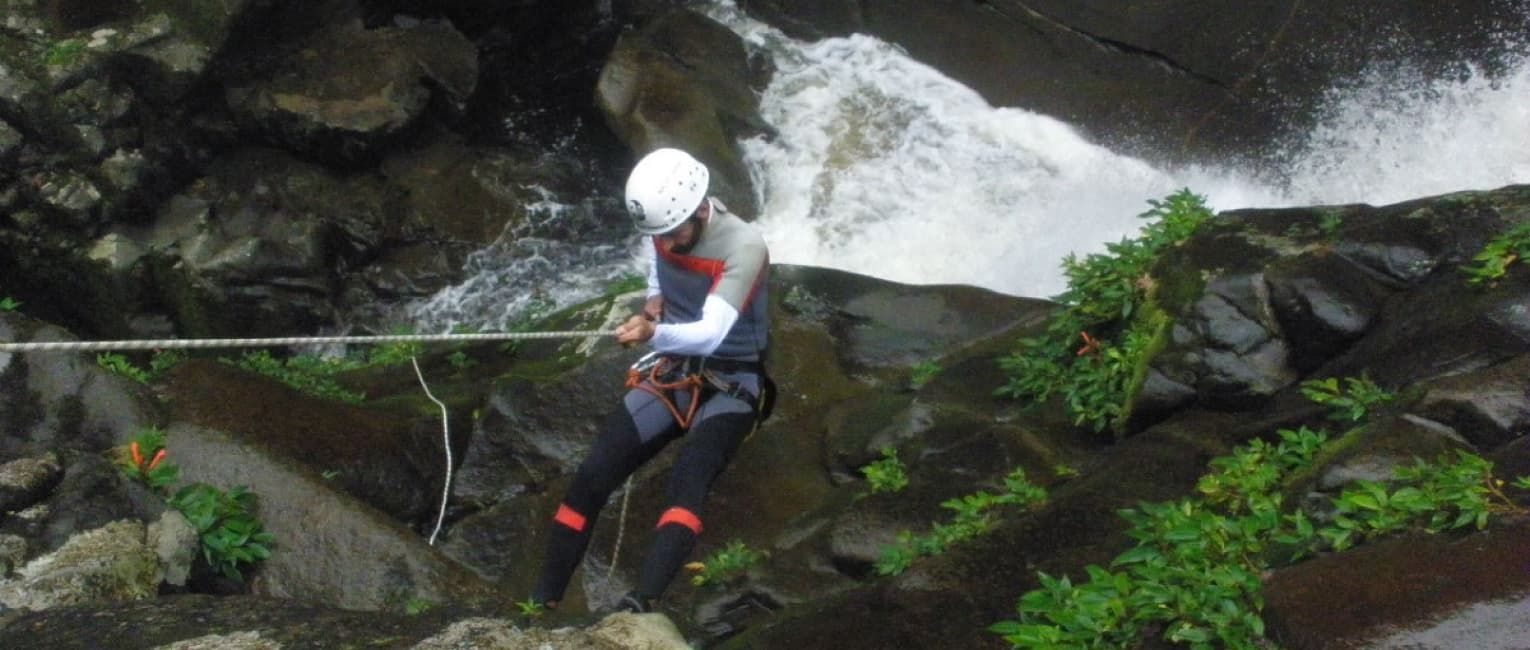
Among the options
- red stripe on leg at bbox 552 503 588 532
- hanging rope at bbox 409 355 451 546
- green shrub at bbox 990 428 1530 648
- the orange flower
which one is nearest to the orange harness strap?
red stripe on leg at bbox 552 503 588 532

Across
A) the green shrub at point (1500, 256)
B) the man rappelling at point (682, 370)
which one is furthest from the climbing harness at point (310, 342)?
the green shrub at point (1500, 256)

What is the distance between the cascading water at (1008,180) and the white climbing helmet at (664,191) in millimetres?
6530

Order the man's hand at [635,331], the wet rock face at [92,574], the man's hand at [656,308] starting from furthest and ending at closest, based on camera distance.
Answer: the man's hand at [656,308]
the man's hand at [635,331]
the wet rock face at [92,574]

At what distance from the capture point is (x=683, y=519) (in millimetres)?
5316

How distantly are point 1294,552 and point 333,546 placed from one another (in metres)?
3.86

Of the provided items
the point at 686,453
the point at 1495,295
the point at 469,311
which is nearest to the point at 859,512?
the point at 686,453

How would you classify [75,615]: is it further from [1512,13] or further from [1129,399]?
[1512,13]

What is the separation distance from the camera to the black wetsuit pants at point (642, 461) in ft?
17.7

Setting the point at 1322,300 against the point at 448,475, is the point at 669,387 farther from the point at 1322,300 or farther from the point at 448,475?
the point at 1322,300

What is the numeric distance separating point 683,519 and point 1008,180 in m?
7.97

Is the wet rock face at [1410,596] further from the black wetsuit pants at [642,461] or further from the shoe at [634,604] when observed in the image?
the black wetsuit pants at [642,461]

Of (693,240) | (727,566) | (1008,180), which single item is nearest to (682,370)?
(693,240)

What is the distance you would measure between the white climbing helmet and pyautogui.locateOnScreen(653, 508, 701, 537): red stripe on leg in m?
1.08

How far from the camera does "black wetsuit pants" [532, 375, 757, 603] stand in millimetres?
5383
